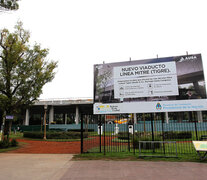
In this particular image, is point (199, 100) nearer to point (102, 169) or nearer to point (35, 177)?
point (102, 169)

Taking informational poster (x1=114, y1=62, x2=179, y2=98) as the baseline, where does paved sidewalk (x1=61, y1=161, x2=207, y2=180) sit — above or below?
below

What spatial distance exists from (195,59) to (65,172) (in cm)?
1010

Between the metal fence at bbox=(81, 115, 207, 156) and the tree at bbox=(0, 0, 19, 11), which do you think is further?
the metal fence at bbox=(81, 115, 207, 156)

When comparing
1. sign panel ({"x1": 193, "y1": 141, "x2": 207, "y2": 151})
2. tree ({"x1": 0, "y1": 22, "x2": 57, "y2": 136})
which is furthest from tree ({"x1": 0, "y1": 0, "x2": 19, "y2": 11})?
sign panel ({"x1": 193, "y1": 141, "x2": 207, "y2": 151})

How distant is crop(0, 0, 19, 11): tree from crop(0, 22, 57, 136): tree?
21.8 ft

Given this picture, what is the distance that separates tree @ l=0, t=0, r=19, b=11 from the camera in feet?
25.7

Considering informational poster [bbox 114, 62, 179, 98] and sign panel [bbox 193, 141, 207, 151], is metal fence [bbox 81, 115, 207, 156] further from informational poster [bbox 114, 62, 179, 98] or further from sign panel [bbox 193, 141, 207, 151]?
informational poster [bbox 114, 62, 179, 98]

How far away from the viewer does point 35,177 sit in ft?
19.5

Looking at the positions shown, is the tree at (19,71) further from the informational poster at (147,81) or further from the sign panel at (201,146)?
the sign panel at (201,146)

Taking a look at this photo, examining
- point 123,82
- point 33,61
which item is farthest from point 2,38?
point 123,82

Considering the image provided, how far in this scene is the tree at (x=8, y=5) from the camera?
783 cm

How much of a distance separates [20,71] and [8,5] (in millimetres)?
7559

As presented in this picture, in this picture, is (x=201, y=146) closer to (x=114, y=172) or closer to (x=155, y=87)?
(x=114, y=172)

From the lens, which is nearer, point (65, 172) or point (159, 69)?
point (65, 172)
